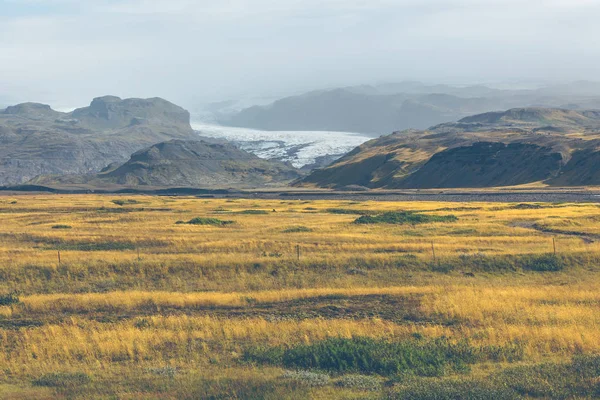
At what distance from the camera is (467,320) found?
2486 cm

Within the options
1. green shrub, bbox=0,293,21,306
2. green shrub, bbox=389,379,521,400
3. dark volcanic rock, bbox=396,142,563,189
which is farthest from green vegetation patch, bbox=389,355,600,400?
dark volcanic rock, bbox=396,142,563,189

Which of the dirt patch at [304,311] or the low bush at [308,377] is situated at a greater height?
the low bush at [308,377]

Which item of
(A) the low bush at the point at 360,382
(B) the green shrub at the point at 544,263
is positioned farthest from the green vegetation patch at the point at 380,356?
(B) the green shrub at the point at 544,263

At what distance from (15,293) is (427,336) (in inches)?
853

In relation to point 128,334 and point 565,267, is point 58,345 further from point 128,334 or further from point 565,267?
point 565,267

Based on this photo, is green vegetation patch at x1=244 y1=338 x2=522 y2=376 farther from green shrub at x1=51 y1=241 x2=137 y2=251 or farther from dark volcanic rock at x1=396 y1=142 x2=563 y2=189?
dark volcanic rock at x1=396 y1=142 x2=563 y2=189

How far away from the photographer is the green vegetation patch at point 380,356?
61.4ft

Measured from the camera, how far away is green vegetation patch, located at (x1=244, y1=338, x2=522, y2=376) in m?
18.7

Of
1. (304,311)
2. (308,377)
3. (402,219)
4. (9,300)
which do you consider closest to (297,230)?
(402,219)

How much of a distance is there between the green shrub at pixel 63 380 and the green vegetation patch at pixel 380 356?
4843 mm

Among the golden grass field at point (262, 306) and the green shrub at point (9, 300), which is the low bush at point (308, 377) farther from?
the green shrub at point (9, 300)

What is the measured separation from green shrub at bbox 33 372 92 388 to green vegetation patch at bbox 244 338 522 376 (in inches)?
191

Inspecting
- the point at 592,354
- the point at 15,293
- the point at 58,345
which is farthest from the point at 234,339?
the point at 15,293

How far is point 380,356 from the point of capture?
19406 mm
